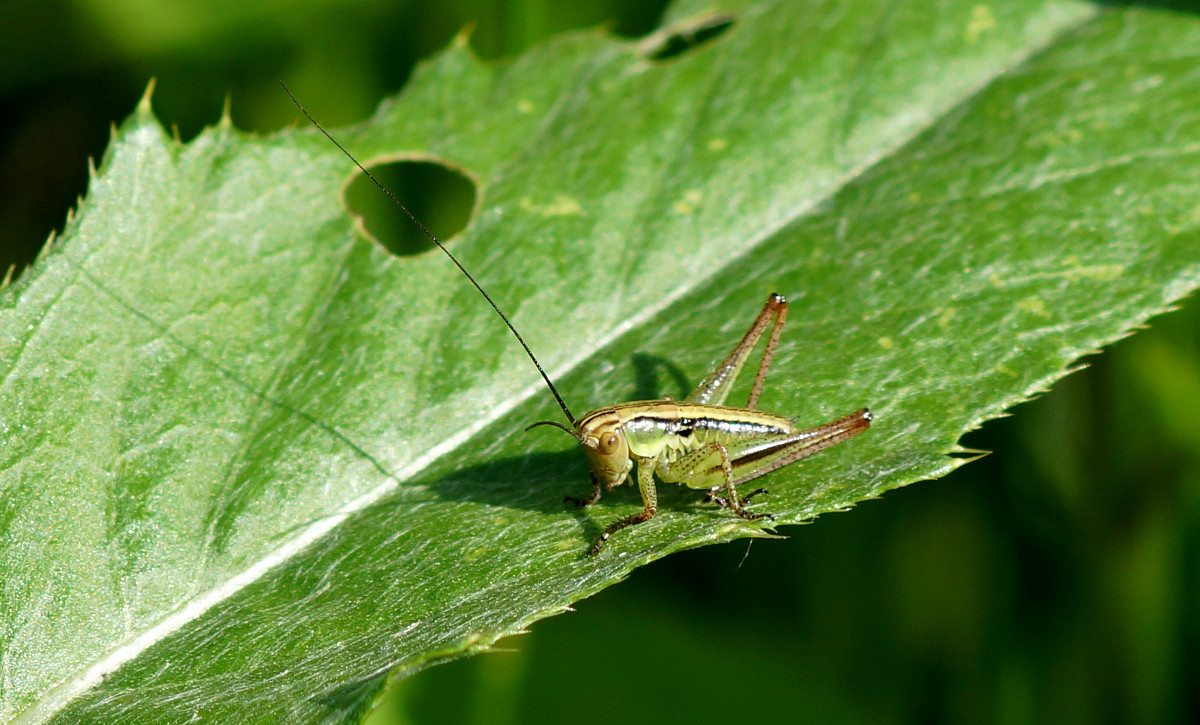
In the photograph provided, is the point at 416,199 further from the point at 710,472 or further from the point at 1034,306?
the point at 1034,306

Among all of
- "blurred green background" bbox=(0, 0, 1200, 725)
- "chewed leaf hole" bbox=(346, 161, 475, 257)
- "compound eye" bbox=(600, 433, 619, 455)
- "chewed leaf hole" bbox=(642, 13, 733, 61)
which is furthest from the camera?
"chewed leaf hole" bbox=(346, 161, 475, 257)

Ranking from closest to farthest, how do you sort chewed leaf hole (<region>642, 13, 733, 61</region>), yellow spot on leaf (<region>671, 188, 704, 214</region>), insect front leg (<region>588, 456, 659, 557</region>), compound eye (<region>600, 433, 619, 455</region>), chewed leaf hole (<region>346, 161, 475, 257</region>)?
insect front leg (<region>588, 456, 659, 557</region>)
compound eye (<region>600, 433, 619, 455</region>)
yellow spot on leaf (<region>671, 188, 704, 214</region>)
chewed leaf hole (<region>642, 13, 733, 61</region>)
chewed leaf hole (<region>346, 161, 475, 257</region>)

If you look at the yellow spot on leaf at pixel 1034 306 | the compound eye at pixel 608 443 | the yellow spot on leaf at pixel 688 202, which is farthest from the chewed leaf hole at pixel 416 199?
the yellow spot on leaf at pixel 1034 306

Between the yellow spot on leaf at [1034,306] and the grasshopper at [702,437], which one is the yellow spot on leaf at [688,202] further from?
the yellow spot on leaf at [1034,306]

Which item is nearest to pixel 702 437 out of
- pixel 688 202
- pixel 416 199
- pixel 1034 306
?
pixel 688 202

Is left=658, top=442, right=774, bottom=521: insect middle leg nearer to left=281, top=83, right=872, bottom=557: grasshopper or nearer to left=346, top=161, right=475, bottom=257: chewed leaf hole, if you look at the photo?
left=281, top=83, right=872, bottom=557: grasshopper

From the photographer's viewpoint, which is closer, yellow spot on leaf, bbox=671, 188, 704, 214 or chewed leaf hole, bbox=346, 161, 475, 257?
yellow spot on leaf, bbox=671, 188, 704, 214

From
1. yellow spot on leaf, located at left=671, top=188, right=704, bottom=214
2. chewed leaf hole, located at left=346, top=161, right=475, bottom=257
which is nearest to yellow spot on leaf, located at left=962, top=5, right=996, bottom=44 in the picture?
yellow spot on leaf, located at left=671, top=188, right=704, bottom=214

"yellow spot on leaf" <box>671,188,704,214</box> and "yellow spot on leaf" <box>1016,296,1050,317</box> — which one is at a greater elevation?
"yellow spot on leaf" <box>671,188,704,214</box>

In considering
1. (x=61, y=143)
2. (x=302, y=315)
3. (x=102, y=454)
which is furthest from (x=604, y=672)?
(x=61, y=143)
